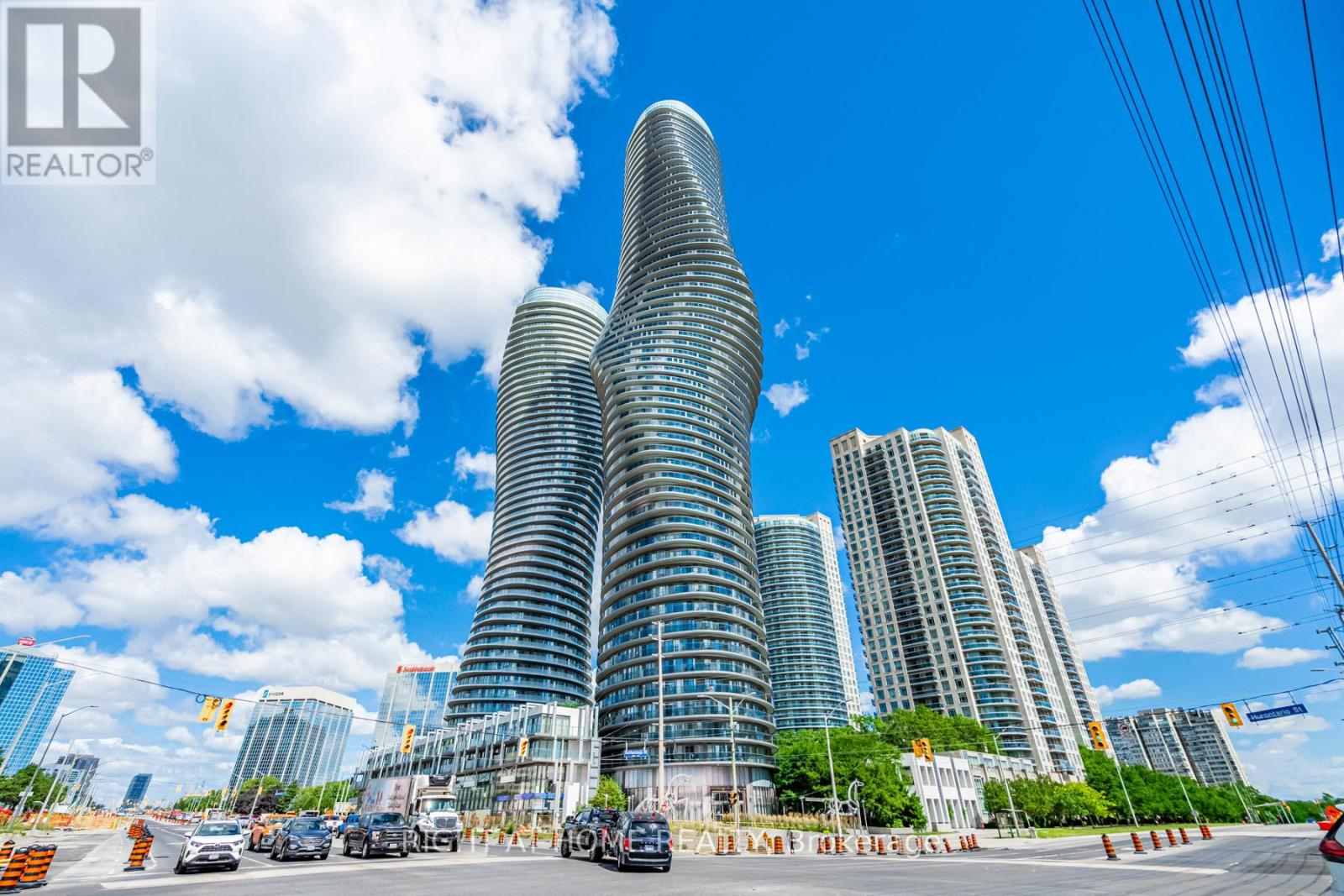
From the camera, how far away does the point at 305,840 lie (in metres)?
25.3

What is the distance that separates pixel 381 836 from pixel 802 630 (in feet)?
442

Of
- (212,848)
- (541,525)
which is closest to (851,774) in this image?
(212,848)

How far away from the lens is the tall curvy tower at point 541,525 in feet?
363

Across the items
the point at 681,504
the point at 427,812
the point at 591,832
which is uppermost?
the point at 681,504

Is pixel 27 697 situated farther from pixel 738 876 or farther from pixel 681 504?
pixel 738 876

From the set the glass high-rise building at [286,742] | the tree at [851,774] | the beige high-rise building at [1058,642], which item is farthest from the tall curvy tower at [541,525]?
the beige high-rise building at [1058,642]

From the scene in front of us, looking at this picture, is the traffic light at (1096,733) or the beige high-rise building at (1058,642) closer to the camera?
the traffic light at (1096,733)

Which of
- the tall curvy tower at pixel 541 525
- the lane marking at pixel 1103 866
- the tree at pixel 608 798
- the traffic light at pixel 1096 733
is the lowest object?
the lane marking at pixel 1103 866

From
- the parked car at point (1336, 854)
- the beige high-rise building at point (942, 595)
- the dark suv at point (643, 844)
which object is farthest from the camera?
the beige high-rise building at point (942, 595)

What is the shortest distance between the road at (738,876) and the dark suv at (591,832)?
0.97m

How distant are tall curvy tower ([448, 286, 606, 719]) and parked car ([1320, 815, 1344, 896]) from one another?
111 metres

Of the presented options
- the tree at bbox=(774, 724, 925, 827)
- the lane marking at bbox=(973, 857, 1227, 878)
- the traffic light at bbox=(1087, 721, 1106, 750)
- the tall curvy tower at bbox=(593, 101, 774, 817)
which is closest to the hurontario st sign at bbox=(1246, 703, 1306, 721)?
the traffic light at bbox=(1087, 721, 1106, 750)

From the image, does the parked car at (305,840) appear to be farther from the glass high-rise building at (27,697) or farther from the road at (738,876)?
the glass high-rise building at (27,697)

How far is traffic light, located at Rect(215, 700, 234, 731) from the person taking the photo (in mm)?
31828
